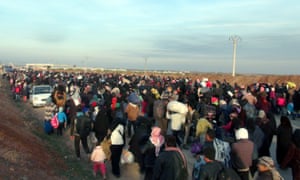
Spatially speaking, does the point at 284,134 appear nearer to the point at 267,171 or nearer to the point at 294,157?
the point at 294,157

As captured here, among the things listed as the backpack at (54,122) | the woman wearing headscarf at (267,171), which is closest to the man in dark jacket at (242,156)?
the woman wearing headscarf at (267,171)

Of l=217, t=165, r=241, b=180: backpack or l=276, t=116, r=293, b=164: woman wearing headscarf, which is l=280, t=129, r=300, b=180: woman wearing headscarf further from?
l=217, t=165, r=241, b=180: backpack

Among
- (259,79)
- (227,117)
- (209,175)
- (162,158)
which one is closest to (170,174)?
(162,158)

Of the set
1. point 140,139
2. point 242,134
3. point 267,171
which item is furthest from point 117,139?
point 267,171

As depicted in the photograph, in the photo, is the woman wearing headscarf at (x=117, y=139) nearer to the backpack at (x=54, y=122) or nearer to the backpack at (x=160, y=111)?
the backpack at (x=160, y=111)

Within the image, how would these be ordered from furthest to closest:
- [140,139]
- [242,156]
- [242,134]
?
[140,139], [242,134], [242,156]

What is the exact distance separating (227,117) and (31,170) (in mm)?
6279

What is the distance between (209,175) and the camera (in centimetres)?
507

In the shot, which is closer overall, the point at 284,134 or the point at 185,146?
the point at 284,134

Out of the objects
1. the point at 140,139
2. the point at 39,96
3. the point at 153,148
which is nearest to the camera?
the point at 153,148

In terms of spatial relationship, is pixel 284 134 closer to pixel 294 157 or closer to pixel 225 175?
pixel 294 157

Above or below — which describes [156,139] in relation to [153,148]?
above

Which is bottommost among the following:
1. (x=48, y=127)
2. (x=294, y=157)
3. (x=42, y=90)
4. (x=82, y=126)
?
(x=48, y=127)

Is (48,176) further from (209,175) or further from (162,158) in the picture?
(209,175)
